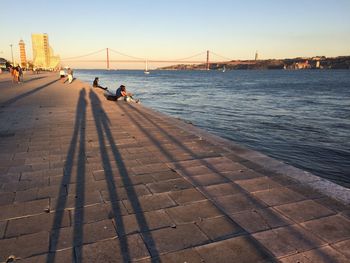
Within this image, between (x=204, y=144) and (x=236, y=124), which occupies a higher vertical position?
(x=204, y=144)

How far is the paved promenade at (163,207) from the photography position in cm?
287

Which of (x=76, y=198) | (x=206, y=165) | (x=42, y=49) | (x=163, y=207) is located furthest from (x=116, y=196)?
(x=42, y=49)

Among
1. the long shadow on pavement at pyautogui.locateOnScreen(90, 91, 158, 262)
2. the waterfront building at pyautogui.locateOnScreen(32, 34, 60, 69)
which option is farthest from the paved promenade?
the waterfront building at pyautogui.locateOnScreen(32, 34, 60, 69)

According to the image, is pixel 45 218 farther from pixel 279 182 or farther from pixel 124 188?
pixel 279 182

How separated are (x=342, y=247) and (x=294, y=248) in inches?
19.3

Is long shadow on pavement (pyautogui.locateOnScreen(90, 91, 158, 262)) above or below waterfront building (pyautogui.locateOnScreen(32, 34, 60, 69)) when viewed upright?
below

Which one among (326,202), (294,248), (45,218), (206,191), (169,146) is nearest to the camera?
(294,248)

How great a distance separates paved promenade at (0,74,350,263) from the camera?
287 centimetres

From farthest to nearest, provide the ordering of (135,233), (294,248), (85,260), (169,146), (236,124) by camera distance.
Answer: (236,124)
(169,146)
(135,233)
(294,248)
(85,260)

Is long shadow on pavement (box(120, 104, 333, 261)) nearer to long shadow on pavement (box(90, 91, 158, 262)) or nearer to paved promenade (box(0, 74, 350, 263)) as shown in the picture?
paved promenade (box(0, 74, 350, 263))

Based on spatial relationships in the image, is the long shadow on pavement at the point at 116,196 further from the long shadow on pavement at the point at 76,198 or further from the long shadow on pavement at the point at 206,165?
the long shadow on pavement at the point at 206,165

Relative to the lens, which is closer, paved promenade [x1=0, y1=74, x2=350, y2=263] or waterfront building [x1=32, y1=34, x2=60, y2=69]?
paved promenade [x1=0, y1=74, x2=350, y2=263]

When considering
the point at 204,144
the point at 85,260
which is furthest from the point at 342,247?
the point at 204,144

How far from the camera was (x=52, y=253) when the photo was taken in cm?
281
